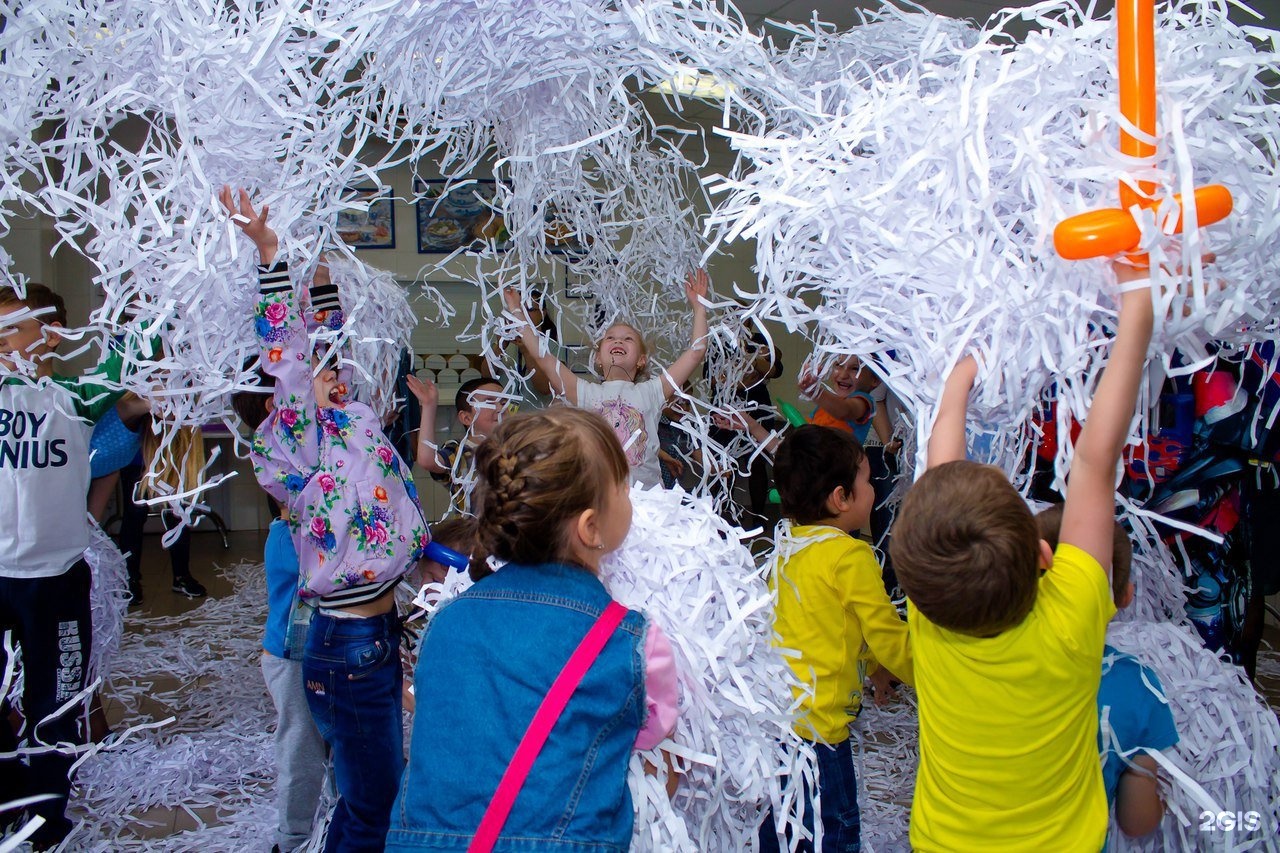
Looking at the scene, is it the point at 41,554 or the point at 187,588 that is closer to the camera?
the point at 41,554

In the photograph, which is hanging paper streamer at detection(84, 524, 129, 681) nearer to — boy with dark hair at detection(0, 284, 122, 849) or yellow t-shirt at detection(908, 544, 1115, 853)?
boy with dark hair at detection(0, 284, 122, 849)

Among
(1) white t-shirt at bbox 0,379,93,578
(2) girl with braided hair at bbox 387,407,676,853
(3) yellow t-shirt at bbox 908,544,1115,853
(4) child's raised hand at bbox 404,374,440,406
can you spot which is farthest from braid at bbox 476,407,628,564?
(4) child's raised hand at bbox 404,374,440,406

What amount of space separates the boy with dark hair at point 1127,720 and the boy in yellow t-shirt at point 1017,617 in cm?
18

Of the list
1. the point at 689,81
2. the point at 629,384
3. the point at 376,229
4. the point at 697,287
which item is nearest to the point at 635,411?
the point at 629,384

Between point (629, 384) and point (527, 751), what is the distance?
6.28 feet

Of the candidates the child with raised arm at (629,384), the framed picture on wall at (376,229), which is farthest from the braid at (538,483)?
the framed picture on wall at (376,229)

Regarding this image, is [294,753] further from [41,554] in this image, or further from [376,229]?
[376,229]

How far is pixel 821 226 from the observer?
1542 mm

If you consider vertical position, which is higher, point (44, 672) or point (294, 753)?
point (44, 672)

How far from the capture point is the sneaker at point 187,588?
5031mm

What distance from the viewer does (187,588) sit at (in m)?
5.05

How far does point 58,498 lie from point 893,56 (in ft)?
8.27

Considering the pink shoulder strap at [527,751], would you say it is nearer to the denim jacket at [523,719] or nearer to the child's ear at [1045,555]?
the denim jacket at [523,719]

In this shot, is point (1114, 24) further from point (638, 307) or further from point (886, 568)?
point (886, 568)
